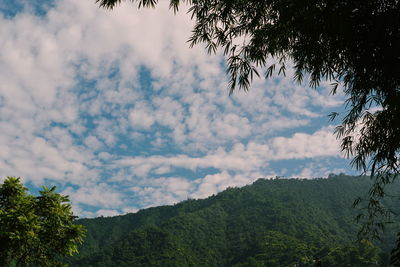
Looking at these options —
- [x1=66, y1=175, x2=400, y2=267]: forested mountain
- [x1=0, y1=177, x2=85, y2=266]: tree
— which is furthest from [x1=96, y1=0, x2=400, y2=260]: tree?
[x1=66, y1=175, x2=400, y2=267]: forested mountain

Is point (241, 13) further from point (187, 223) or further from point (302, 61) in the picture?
point (187, 223)

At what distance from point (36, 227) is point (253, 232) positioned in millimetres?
89001

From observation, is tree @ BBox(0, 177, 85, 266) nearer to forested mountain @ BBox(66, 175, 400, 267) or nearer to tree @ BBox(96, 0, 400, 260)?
tree @ BBox(96, 0, 400, 260)

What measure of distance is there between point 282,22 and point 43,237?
967 centimetres

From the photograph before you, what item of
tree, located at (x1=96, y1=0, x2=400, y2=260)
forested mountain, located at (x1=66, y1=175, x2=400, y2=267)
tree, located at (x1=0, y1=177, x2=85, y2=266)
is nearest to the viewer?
tree, located at (x1=96, y1=0, x2=400, y2=260)

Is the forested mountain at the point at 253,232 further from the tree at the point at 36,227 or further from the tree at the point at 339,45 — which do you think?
the tree at the point at 339,45

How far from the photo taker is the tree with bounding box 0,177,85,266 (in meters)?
8.74

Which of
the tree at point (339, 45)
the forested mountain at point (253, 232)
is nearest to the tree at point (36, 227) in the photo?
the tree at point (339, 45)

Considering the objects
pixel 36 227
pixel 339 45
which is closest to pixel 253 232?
pixel 36 227

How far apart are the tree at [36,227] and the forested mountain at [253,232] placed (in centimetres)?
5178

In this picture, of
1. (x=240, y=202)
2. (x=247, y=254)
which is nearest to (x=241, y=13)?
(x=247, y=254)

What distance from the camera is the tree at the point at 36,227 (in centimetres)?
874

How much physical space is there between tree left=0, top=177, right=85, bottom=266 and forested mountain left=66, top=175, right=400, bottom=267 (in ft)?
170

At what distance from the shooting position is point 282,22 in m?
3.98
